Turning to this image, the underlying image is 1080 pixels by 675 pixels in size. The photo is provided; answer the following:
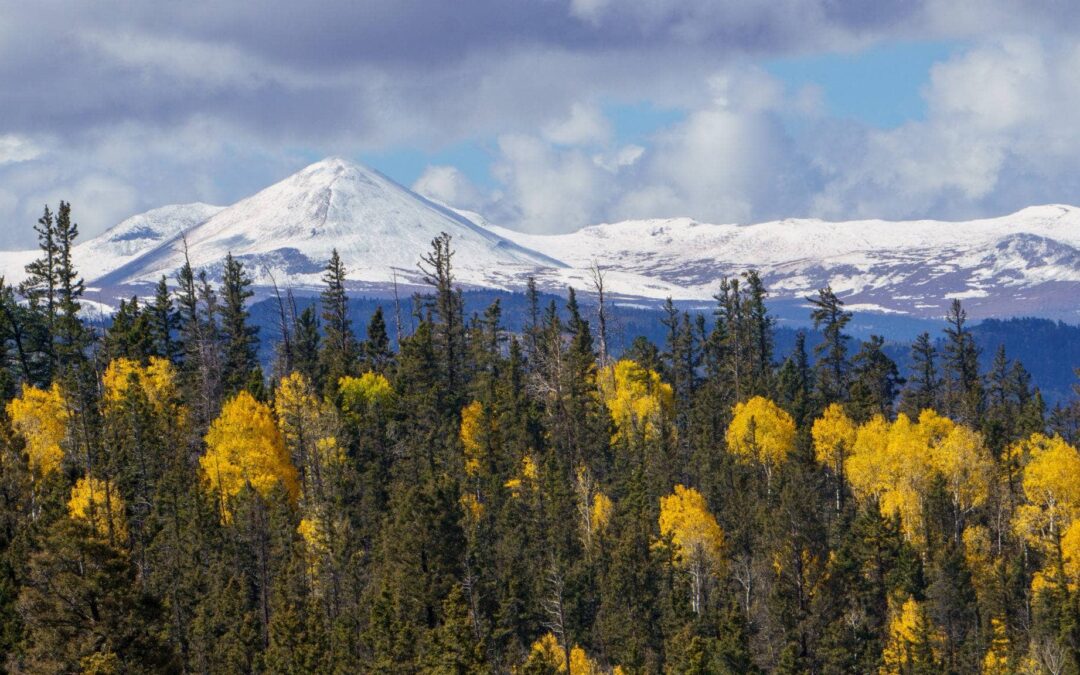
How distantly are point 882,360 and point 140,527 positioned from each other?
77242mm

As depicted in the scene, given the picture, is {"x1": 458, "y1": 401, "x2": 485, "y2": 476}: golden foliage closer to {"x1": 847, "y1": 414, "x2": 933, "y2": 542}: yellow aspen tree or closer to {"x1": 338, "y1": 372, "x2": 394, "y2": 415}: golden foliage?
{"x1": 338, "y1": 372, "x2": 394, "y2": 415}: golden foliage

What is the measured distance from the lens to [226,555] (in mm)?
89812

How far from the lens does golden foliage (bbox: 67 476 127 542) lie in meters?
80.9

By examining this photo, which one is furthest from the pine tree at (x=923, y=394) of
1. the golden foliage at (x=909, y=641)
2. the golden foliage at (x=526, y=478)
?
the golden foliage at (x=526, y=478)

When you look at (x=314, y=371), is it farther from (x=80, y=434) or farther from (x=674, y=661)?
(x=674, y=661)

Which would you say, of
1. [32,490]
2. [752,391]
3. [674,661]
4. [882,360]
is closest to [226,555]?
[32,490]

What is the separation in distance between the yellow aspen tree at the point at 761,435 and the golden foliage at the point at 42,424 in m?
53.6

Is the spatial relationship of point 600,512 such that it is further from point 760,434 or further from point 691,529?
point 760,434

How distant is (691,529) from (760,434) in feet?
57.7

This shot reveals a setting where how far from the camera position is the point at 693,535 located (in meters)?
102

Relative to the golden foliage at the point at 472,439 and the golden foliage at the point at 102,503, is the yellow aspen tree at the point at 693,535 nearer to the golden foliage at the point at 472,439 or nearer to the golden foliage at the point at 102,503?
the golden foliage at the point at 472,439

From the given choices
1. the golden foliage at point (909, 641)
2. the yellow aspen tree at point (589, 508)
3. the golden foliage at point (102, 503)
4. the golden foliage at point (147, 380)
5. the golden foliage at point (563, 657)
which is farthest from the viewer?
the yellow aspen tree at point (589, 508)

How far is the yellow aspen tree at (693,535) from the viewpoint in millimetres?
101250

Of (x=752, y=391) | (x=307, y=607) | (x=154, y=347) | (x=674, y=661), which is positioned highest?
(x=154, y=347)
